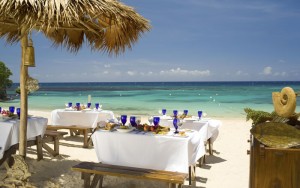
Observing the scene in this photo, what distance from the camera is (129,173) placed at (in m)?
3.40

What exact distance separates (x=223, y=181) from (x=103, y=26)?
2.70 meters

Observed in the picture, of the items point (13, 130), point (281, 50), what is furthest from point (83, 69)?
point (13, 130)

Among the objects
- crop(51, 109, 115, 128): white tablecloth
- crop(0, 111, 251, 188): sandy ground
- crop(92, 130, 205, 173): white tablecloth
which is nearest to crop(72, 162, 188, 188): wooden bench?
crop(92, 130, 205, 173): white tablecloth

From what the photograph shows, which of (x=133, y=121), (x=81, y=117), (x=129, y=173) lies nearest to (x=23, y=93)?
(x=133, y=121)

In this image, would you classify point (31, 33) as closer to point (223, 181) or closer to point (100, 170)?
point (100, 170)

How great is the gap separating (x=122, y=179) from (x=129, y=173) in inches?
34.7

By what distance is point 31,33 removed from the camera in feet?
12.8

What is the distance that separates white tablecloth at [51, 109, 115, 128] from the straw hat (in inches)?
206

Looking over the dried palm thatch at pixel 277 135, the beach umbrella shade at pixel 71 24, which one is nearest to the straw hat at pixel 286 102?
the dried palm thatch at pixel 277 135

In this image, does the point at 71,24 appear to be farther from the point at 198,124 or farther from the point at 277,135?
the point at 277,135

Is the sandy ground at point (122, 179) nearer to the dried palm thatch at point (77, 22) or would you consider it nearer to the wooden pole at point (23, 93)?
the wooden pole at point (23, 93)

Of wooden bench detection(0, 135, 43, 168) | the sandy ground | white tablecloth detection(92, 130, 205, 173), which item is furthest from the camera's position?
wooden bench detection(0, 135, 43, 168)

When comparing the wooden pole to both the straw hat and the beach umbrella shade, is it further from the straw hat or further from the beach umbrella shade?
the straw hat

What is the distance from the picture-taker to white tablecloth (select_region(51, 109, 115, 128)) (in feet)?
22.8
